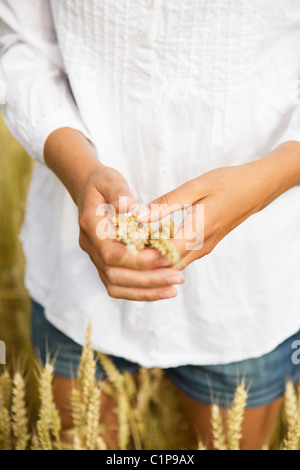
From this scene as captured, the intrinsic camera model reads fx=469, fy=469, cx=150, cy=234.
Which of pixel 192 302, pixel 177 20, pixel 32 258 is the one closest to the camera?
pixel 177 20

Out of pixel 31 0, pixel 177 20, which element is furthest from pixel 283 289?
pixel 31 0

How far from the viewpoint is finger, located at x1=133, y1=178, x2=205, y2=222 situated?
537mm

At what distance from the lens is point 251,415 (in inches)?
35.1

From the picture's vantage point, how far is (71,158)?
0.67 metres

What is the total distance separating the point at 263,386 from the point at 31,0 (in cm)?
76

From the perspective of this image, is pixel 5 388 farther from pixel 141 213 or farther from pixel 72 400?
pixel 141 213

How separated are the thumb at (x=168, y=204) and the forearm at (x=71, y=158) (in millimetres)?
109

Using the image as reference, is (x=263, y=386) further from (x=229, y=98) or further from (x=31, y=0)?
(x=31, y=0)

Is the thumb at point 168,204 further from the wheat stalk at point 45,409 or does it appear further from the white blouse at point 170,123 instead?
the wheat stalk at point 45,409

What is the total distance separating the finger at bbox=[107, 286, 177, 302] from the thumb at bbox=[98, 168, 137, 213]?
0.31 ft

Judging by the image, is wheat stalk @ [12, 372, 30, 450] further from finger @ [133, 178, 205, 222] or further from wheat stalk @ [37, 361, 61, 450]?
finger @ [133, 178, 205, 222]

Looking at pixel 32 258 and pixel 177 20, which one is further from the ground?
pixel 177 20

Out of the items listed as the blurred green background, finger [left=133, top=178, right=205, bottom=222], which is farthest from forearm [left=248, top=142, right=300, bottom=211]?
the blurred green background

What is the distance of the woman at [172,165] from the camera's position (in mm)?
639
